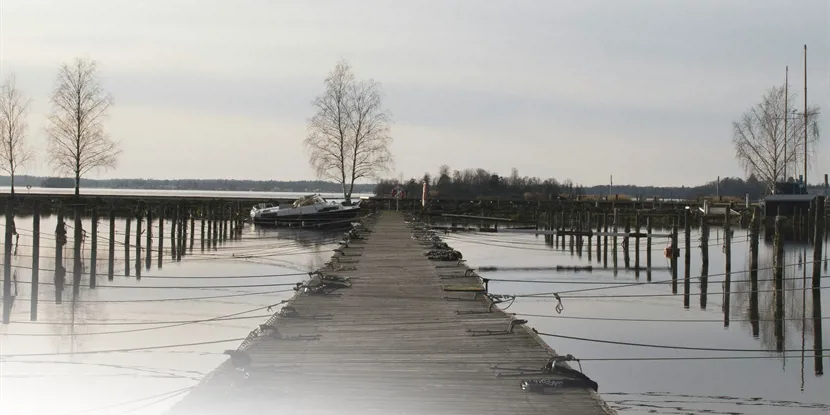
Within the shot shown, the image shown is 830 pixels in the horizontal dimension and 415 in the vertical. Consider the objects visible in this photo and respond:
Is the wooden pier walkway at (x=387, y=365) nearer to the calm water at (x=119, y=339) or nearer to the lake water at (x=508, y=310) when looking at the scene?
the lake water at (x=508, y=310)

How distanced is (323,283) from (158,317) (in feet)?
16.7

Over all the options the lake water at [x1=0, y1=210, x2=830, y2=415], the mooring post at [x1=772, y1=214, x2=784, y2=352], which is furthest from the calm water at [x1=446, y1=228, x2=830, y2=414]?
the mooring post at [x1=772, y1=214, x2=784, y2=352]

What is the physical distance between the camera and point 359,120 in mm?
66562

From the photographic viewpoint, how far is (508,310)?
21.5 meters

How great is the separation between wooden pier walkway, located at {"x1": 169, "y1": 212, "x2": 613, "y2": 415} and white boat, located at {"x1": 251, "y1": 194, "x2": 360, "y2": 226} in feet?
125

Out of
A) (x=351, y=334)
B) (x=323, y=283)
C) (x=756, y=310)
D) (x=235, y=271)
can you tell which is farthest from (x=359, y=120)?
(x=351, y=334)

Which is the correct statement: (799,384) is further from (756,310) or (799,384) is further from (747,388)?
(756,310)

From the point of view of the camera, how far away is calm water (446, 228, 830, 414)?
568 inches

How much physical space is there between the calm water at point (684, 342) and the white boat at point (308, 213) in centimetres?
2424

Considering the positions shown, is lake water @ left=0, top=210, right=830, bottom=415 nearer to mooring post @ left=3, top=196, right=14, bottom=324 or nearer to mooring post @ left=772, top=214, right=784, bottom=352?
mooring post @ left=772, top=214, right=784, bottom=352

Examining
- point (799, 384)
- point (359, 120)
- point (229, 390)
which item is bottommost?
point (799, 384)

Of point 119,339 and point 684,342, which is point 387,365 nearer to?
point 119,339

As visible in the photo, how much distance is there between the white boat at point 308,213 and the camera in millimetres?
54281

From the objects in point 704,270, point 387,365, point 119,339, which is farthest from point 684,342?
A: point 119,339
